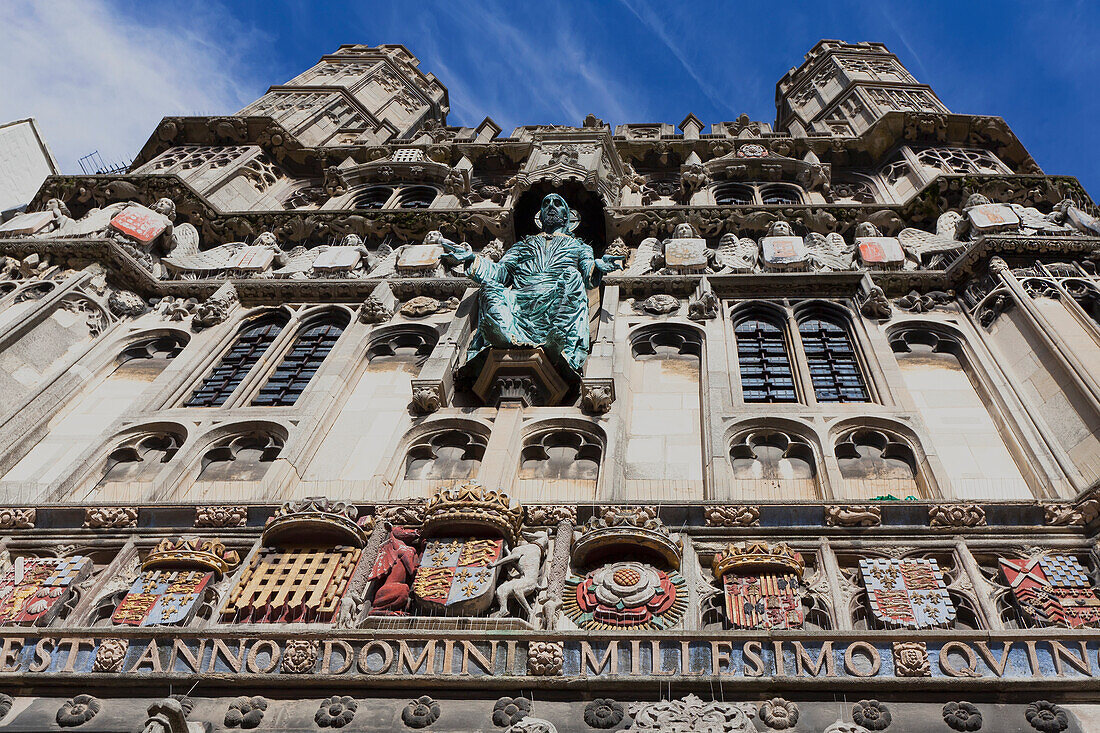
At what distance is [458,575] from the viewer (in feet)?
33.3

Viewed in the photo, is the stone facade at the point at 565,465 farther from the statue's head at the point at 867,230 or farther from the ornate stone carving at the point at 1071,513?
the statue's head at the point at 867,230

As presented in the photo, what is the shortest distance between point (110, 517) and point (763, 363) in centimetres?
1040

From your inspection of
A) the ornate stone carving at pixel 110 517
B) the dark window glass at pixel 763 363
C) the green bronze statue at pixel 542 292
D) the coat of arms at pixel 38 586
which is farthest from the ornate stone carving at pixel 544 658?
the dark window glass at pixel 763 363

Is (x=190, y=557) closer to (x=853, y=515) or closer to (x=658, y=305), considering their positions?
(x=853, y=515)

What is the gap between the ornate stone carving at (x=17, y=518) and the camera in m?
11.9

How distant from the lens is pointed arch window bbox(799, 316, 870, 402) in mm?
15211

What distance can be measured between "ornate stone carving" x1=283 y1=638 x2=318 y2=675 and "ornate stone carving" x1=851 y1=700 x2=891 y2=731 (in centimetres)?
495

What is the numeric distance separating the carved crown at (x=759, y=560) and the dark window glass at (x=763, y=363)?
4.89m

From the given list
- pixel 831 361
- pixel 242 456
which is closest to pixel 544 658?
pixel 242 456

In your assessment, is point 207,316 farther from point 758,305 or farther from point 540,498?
point 758,305

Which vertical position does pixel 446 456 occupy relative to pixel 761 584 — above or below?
above

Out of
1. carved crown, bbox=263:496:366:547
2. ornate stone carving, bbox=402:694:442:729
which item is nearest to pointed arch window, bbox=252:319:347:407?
carved crown, bbox=263:496:366:547

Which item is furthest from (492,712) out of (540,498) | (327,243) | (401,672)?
(327,243)

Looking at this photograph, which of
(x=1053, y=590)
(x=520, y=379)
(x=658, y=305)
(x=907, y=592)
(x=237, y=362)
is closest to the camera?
(x=1053, y=590)
